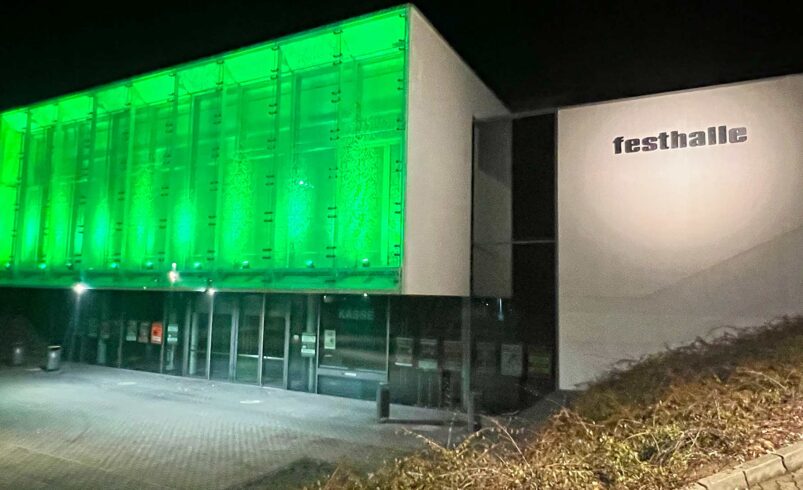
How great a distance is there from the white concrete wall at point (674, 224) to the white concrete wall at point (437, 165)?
1988 millimetres

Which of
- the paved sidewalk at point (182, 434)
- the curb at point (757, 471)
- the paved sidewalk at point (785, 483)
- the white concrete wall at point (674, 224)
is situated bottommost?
the paved sidewalk at point (182, 434)

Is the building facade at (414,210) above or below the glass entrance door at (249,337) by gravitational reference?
above

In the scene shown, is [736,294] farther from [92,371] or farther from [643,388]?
[92,371]

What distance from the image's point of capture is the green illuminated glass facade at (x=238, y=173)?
32.5 ft

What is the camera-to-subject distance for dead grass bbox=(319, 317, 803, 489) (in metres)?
4.65

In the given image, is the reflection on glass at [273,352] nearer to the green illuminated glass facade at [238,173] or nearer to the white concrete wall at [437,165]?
the green illuminated glass facade at [238,173]

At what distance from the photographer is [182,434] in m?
9.40

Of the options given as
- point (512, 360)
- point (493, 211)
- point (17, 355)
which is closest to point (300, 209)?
point (493, 211)

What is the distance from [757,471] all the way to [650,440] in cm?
91

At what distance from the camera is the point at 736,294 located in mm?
9875

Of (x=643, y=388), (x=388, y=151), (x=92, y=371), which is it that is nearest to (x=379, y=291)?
(x=388, y=151)

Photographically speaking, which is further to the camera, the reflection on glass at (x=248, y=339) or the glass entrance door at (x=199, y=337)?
the glass entrance door at (x=199, y=337)

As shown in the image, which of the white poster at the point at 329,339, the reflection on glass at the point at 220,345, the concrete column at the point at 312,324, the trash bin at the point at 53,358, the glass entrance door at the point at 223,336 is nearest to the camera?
the white poster at the point at 329,339

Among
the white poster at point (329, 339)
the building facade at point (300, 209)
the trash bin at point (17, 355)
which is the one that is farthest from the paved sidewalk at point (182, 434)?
the trash bin at point (17, 355)
